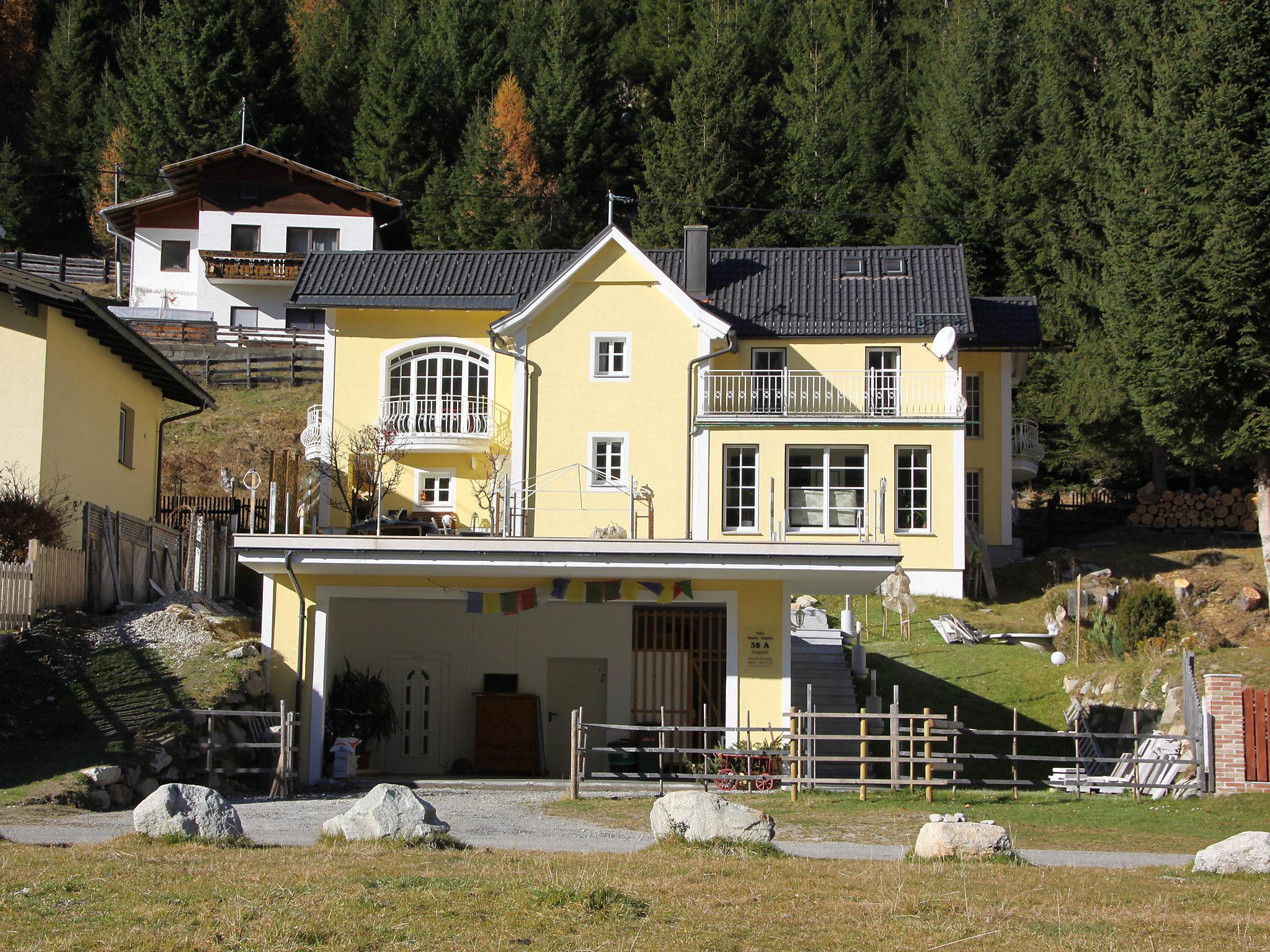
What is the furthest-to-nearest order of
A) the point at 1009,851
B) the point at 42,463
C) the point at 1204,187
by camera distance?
the point at 1204,187, the point at 42,463, the point at 1009,851

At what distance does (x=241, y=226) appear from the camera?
5488 centimetres

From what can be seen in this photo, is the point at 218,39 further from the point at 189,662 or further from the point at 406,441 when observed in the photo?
the point at 189,662

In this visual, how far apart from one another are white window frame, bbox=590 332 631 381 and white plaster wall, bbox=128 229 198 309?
1059 inches

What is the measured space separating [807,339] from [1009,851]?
2393cm

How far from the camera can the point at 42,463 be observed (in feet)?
75.9

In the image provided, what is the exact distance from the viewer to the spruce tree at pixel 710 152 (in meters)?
52.0

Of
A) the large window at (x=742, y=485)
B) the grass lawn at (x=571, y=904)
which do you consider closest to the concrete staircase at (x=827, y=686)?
the large window at (x=742, y=485)

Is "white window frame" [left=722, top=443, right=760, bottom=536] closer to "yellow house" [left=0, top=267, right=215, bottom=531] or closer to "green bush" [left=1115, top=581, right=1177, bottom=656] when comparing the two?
"green bush" [left=1115, top=581, right=1177, bottom=656]

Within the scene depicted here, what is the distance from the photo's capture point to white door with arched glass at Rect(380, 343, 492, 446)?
34125mm

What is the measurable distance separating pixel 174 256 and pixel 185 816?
48.3m

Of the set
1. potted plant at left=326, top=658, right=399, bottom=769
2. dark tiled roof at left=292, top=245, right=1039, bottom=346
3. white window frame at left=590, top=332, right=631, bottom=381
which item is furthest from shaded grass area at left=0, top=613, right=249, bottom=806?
dark tiled roof at left=292, top=245, right=1039, bottom=346

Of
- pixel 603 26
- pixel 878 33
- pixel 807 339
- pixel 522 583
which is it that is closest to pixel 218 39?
pixel 603 26

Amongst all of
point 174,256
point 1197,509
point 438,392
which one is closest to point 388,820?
point 438,392

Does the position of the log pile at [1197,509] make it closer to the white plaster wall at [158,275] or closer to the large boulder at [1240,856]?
the large boulder at [1240,856]
